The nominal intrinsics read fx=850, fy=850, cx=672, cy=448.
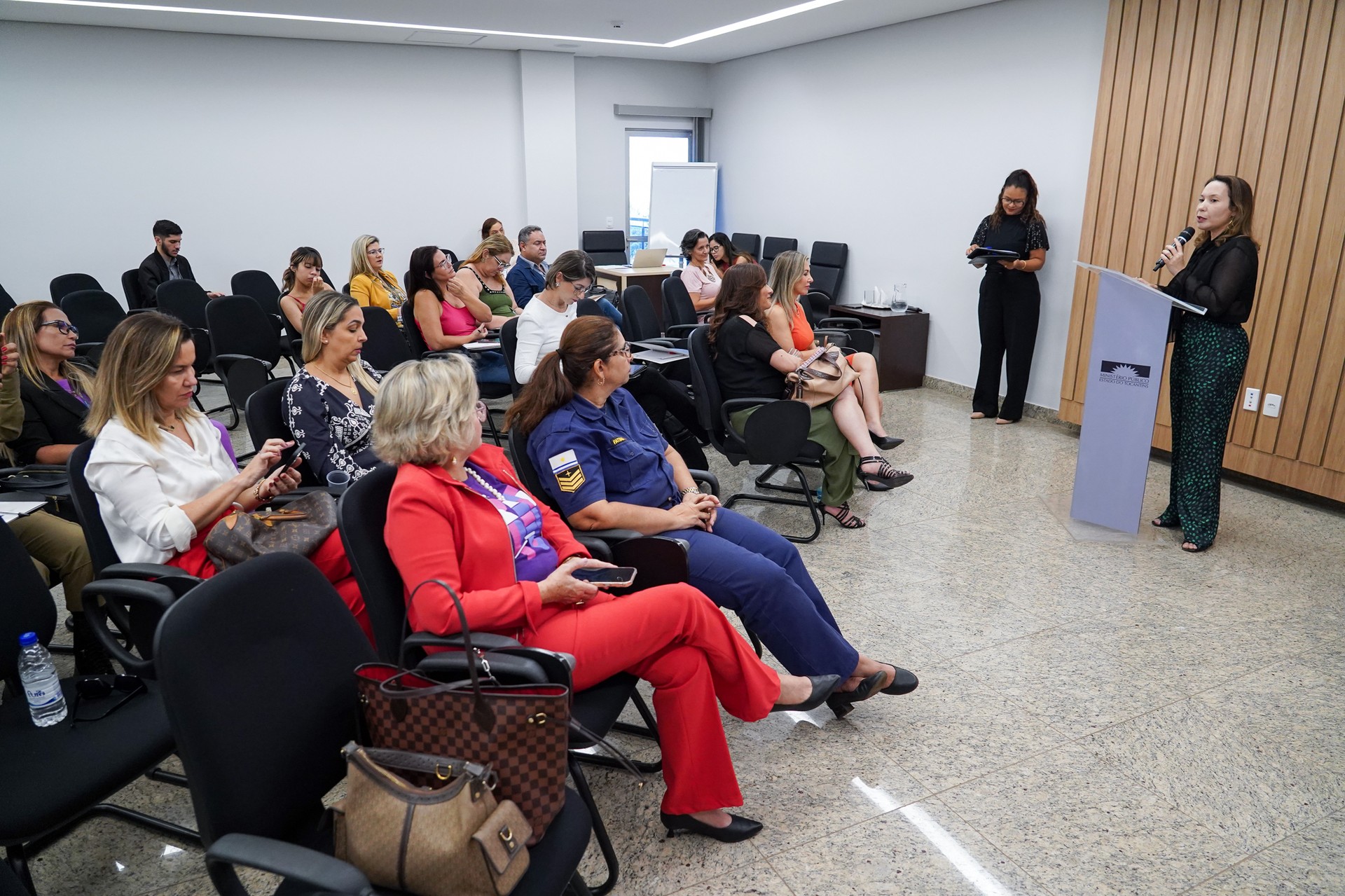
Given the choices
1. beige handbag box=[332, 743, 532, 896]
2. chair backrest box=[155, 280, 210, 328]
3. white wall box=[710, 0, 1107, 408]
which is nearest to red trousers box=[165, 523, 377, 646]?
beige handbag box=[332, 743, 532, 896]

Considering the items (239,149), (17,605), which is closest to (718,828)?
(17,605)

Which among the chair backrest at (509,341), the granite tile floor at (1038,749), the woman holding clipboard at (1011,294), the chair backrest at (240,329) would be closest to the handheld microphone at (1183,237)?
the granite tile floor at (1038,749)

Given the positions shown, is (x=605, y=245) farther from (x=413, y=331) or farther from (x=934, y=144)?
(x=413, y=331)

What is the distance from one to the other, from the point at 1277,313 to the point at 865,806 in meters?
3.90

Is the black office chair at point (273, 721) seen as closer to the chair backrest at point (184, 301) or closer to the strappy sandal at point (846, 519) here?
the strappy sandal at point (846, 519)

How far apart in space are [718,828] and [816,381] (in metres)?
2.52

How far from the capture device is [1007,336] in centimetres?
606

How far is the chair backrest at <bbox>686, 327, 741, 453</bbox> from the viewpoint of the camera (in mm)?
4051

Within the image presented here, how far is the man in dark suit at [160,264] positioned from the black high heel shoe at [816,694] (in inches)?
237

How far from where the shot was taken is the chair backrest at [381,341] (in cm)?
452

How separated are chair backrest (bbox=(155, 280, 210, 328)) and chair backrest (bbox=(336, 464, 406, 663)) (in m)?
4.84

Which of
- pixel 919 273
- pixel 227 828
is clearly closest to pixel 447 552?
pixel 227 828

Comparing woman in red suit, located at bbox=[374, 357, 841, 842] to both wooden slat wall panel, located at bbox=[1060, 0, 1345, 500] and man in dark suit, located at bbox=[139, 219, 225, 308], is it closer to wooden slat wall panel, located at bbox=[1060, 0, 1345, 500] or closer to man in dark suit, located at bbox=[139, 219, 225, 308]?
wooden slat wall panel, located at bbox=[1060, 0, 1345, 500]

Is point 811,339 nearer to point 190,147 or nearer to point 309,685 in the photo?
point 309,685
